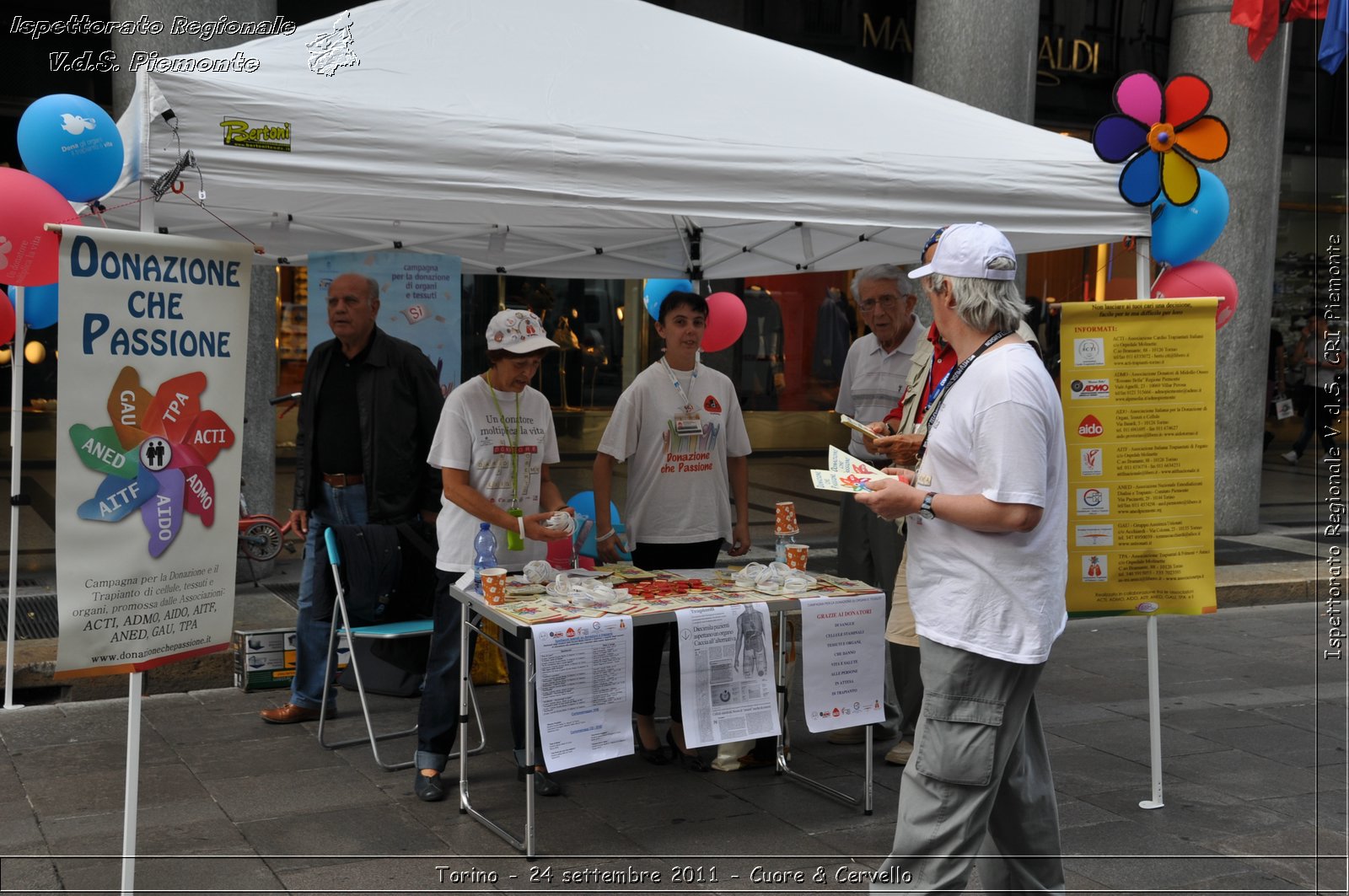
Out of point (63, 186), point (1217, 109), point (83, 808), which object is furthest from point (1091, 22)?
point (83, 808)

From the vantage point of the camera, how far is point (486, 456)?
4535 mm

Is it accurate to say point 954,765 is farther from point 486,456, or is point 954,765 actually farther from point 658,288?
point 658,288

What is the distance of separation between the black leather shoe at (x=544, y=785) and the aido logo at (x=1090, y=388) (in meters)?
2.48

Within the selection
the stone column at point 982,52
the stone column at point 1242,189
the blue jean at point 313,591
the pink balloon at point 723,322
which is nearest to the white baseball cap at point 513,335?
the blue jean at point 313,591

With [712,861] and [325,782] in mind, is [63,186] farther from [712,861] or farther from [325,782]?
[712,861]

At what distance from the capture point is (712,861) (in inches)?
159

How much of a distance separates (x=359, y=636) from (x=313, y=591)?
66cm

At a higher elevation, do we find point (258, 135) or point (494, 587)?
point (258, 135)

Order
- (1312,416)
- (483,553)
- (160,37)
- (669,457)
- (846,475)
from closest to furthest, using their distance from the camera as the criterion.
→ (846,475)
(483,553)
(669,457)
(160,37)
(1312,416)

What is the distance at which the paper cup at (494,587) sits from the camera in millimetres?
4098

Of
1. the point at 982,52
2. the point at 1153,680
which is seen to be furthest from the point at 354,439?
the point at 982,52

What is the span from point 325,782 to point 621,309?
995 cm

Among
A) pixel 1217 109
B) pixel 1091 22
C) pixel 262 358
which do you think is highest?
pixel 1091 22

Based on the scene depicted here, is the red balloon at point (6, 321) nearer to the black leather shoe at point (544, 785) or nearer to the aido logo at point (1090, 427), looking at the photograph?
the black leather shoe at point (544, 785)
